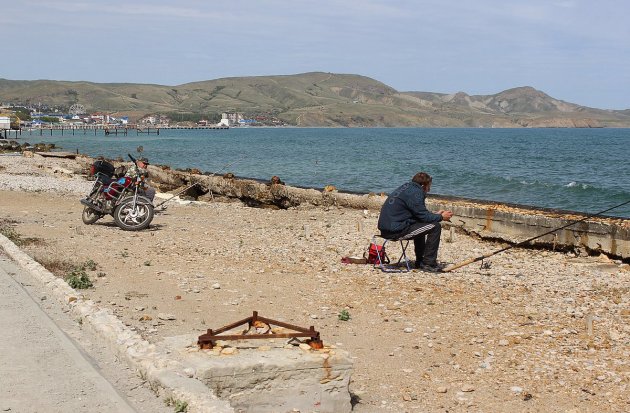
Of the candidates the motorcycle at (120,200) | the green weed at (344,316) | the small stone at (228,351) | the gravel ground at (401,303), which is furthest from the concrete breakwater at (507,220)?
the small stone at (228,351)

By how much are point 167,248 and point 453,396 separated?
8.26 meters

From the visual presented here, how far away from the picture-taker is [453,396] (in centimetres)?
718

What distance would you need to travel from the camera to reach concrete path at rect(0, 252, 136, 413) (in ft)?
17.7

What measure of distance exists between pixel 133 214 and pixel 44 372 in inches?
428

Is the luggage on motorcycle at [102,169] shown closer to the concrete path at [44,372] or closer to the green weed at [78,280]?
the green weed at [78,280]

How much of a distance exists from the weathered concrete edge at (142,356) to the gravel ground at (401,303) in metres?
0.69

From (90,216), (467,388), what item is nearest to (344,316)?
(467,388)

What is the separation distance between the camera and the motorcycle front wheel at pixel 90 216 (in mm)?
17272

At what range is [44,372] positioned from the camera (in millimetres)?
6039

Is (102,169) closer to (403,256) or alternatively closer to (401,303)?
(403,256)

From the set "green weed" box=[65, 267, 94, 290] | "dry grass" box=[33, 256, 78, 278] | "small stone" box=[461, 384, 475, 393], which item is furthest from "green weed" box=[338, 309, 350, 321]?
"dry grass" box=[33, 256, 78, 278]

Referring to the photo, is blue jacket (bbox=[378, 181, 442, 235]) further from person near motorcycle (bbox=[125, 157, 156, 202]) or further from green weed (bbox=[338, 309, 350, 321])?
person near motorcycle (bbox=[125, 157, 156, 202])

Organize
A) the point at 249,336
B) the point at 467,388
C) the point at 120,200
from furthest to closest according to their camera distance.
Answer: the point at 120,200
the point at 467,388
the point at 249,336

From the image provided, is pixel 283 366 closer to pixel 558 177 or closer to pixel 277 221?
pixel 277 221
